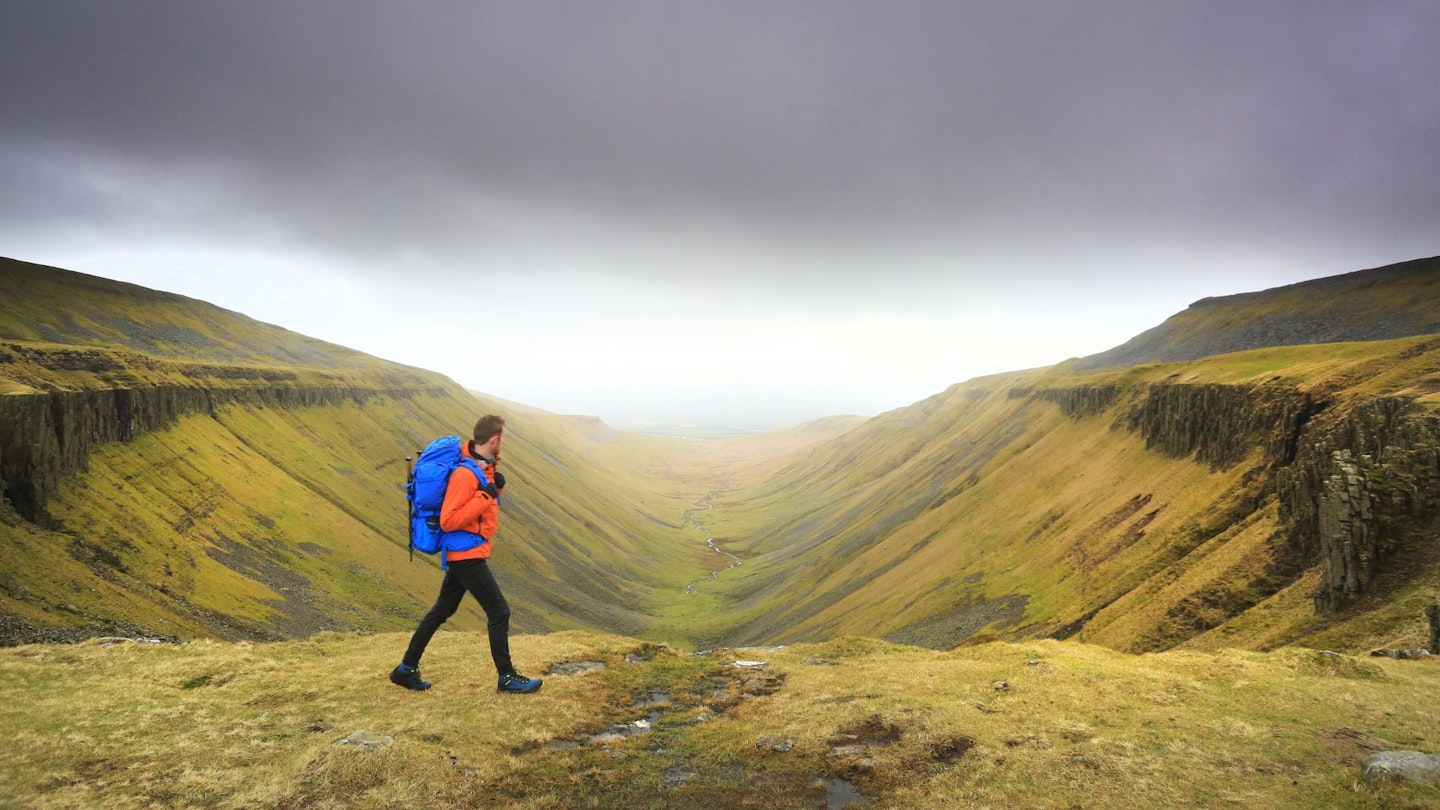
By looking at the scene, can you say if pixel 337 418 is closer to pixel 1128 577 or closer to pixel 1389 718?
pixel 1128 577

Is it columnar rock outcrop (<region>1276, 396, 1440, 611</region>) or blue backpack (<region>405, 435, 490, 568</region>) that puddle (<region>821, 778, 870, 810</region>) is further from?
columnar rock outcrop (<region>1276, 396, 1440, 611</region>)

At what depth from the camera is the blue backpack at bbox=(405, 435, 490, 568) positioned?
12.9 meters

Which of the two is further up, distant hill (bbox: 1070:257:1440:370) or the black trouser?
A: distant hill (bbox: 1070:257:1440:370)

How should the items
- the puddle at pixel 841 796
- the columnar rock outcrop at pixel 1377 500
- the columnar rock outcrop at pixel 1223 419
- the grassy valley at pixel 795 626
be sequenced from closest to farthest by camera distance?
the puddle at pixel 841 796
the grassy valley at pixel 795 626
the columnar rock outcrop at pixel 1377 500
the columnar rock outcrop at pixel 1223 419

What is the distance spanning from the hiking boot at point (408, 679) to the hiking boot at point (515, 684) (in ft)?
5.81

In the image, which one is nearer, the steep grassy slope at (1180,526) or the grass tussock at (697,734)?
the grass tussock at (697,734)

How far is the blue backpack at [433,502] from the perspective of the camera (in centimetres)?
1291

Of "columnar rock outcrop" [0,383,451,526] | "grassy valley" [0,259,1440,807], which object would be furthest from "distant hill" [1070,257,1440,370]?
"columnar rock outcrop" [0,383,451,526]

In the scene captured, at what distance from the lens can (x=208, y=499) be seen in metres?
55.1

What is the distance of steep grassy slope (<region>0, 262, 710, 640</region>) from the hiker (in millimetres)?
22347

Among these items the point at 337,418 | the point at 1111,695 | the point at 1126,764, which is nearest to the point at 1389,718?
the point at 1111,695

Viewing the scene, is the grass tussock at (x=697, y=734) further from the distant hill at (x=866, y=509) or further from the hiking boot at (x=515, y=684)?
the distant hill at (x=866, y=509)

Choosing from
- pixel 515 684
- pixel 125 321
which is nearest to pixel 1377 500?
pixel 515 684

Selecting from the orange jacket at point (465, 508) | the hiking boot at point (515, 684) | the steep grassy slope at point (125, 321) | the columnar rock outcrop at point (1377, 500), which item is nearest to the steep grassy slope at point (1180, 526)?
the columnar rock outcrop at point (1377, 500)
